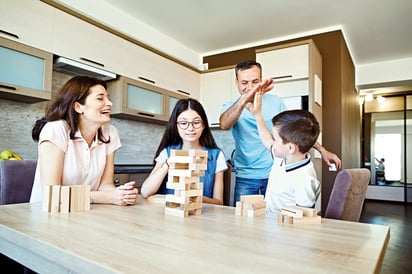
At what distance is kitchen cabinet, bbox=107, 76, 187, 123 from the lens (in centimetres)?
302

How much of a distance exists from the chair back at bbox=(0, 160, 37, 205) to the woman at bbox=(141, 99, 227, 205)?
23.1 inches

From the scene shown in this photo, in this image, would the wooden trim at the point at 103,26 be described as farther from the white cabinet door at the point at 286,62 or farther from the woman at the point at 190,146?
the woman at the point at 190,146

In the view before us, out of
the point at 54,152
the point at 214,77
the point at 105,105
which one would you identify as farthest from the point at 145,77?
the point at 54,152

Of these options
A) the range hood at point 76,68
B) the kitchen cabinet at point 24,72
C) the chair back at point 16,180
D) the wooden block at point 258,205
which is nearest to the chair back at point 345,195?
the wooden block at point 258,205

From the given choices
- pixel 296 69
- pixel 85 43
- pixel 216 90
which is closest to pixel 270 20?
pixel 296 69

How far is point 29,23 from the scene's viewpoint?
226 cm

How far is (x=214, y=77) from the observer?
4164mm

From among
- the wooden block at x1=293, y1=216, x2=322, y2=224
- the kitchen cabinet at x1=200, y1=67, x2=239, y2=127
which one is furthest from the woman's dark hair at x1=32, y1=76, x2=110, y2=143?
the kitchen cabinet at x1=200, y1=67, x2=239, y2=127

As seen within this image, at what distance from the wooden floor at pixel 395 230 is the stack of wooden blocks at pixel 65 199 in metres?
2.39

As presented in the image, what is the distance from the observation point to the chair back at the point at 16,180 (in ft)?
4.58

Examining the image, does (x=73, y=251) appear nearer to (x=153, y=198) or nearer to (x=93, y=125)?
(x=153, y=198)

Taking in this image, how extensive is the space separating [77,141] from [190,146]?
56cm

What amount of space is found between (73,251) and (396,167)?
7.65 meters

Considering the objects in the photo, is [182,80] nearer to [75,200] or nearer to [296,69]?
[296,69]
